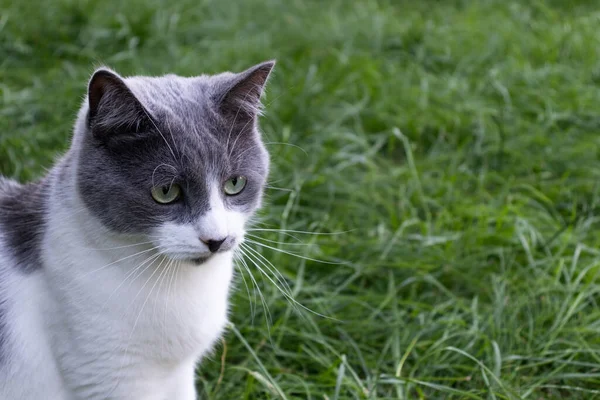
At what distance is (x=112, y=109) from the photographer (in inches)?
71.1

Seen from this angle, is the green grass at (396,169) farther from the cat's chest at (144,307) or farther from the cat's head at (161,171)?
the cat's head at (161,171)

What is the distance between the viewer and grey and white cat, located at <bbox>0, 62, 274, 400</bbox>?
74.1 inches

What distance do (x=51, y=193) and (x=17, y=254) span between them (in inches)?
7.7

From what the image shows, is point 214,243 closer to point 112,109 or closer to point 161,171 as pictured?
point 161,171

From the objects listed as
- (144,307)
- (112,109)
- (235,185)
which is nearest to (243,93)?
(235,185)

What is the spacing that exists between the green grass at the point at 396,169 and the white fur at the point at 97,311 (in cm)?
50

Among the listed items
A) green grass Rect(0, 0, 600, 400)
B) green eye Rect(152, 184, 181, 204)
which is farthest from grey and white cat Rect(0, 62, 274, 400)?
green grass Rect(0, 0, 600, 400)

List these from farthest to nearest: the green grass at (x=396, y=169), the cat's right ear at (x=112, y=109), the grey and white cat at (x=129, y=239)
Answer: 1. the green grass at (x=396, y=169)
2. the grey and white cat at (x=129, y=239)
3. the cat's right ear at (x=112, y=109)

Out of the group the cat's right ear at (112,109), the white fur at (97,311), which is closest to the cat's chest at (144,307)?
the white fur at (97,311)

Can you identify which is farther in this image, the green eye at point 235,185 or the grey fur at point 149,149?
the green eye at point 235,185

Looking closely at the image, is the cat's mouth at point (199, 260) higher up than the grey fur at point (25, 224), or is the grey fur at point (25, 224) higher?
the grey fur at point (25, 224)

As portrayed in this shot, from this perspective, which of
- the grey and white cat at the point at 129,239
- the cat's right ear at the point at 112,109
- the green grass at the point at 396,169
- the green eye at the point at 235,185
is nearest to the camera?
the cat's right ear at the point at 112,109

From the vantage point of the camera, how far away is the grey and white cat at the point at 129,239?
1883mm

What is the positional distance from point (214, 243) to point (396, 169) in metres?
1.88
